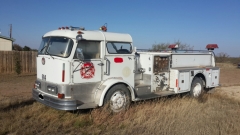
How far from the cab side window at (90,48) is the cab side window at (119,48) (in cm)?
38

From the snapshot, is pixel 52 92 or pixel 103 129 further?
pixel 52 92

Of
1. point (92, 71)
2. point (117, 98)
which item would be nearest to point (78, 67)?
point (92, 71)

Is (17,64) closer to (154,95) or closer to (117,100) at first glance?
(154,95)

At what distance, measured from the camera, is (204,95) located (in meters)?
Result: 10.2

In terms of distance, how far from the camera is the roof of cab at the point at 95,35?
6.40 metres

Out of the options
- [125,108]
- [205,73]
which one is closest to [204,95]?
[205,73]

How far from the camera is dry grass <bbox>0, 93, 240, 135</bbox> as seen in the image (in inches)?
220

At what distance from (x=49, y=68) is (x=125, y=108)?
2.43 meters

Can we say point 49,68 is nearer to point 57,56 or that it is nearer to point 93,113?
point 57,56

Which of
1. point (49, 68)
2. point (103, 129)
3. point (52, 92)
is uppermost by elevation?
point (49, 68)

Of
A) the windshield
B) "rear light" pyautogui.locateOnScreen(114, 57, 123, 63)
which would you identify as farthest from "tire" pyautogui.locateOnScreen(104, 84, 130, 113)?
the windshield

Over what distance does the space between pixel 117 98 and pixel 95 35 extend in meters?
1.87

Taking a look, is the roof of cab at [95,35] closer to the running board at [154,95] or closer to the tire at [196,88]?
the running board at [154,95]

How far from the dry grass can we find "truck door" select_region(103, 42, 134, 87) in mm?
993
